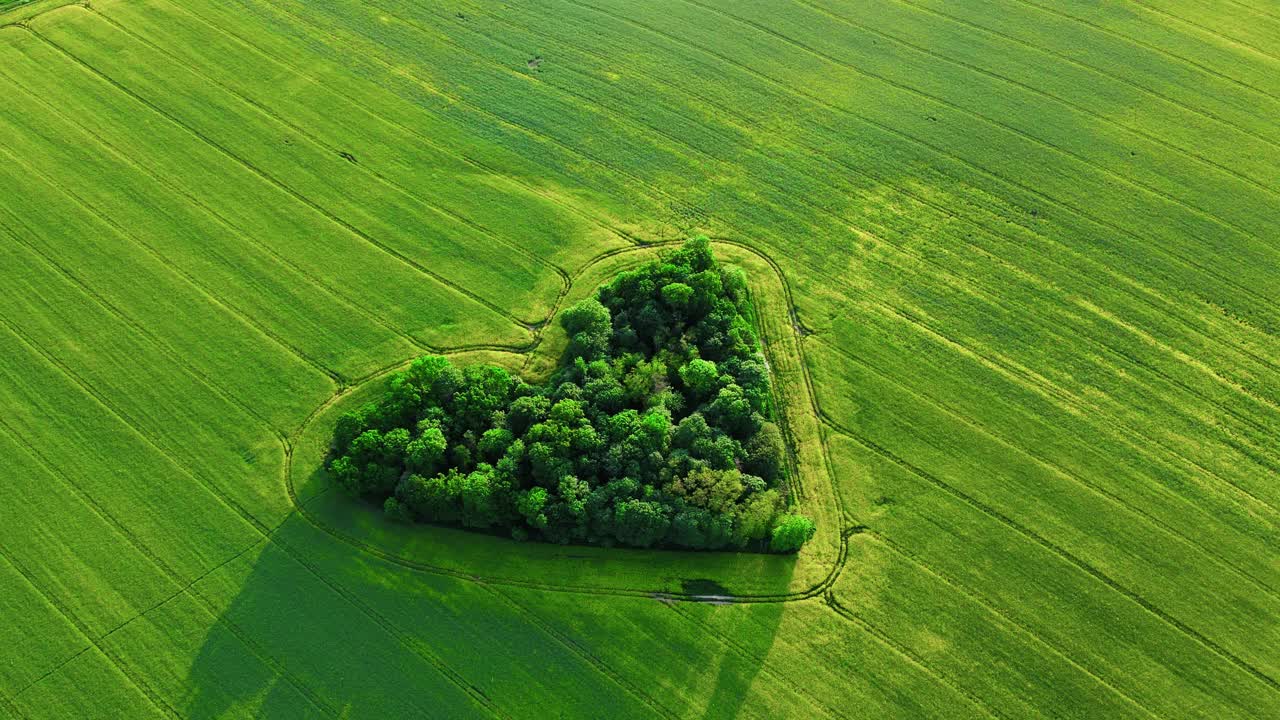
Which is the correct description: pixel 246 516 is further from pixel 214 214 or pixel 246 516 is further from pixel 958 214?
pixel 958 214

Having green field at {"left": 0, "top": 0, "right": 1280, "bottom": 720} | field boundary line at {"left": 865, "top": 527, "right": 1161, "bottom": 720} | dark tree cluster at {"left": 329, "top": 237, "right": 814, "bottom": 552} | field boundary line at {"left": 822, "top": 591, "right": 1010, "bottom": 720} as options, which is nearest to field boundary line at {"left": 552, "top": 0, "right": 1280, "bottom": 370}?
green field at {"left": 0, "top": 0, "right": 1280, "bottom": 720}

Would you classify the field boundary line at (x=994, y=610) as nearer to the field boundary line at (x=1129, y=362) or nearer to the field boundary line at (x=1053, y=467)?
the field boundary line at (x=1053, y=467)

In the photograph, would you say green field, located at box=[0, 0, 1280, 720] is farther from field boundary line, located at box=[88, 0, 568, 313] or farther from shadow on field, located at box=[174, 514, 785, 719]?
field boundary line, located at box=[88, 0, 568, 313]

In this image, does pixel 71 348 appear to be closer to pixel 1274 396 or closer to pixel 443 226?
pixel 443 226

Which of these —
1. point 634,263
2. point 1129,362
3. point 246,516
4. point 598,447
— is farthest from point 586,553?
point 1129,362

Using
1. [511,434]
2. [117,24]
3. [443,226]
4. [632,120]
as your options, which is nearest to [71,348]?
[443,226]
